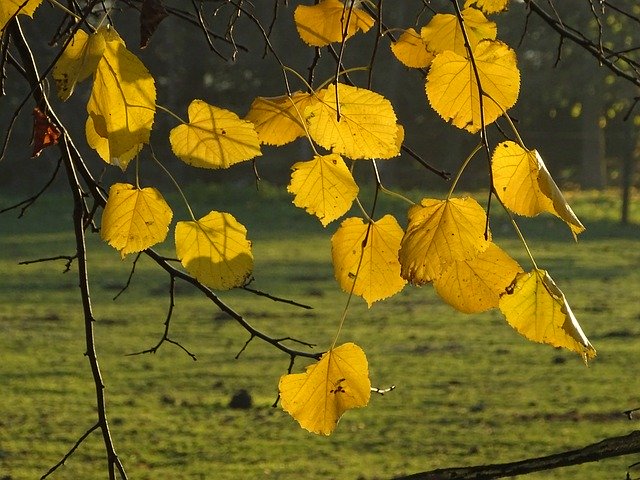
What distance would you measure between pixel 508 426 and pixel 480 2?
3030mm

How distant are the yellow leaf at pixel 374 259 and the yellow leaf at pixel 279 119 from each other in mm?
76

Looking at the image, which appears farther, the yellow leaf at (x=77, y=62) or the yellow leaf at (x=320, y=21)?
the yellow leaf at (x=320, y=21)

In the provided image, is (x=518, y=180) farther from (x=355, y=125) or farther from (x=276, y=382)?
(x=276, y=382)

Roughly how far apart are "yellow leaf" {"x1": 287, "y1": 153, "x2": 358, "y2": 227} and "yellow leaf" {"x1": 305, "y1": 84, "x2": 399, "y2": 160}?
3cm

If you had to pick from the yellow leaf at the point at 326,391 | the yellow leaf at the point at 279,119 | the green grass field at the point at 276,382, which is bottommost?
the green grass field at the point at 276,382

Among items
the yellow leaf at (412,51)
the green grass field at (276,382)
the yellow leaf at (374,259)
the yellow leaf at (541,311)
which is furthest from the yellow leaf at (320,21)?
the green grass field at (276,382)

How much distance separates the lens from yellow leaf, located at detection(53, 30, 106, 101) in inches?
26.4

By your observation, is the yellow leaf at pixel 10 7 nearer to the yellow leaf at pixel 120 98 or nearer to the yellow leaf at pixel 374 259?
the yellow leaf at pixel 120 98

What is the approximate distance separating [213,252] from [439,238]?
0.70ft

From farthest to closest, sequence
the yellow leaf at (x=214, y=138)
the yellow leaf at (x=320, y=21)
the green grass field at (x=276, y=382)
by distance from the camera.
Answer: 1. the green grass field at (x=276, y=382)
2. the yellow leaf at (x=320, y=21)
3. the yellow leaf at (x=214, y=138)

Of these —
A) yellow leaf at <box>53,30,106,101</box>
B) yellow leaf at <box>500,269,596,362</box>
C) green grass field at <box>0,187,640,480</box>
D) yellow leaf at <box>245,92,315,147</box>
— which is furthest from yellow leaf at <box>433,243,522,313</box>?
green grass field at <box>0,187,640,480</box>

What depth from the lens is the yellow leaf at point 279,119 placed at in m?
0.84

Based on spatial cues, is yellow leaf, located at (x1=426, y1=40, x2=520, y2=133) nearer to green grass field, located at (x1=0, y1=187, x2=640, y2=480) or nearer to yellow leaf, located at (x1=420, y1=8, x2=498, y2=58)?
yellow leaf, located at (x1=420, y1=8, x2=498, y2=58)

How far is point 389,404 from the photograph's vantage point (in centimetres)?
420
